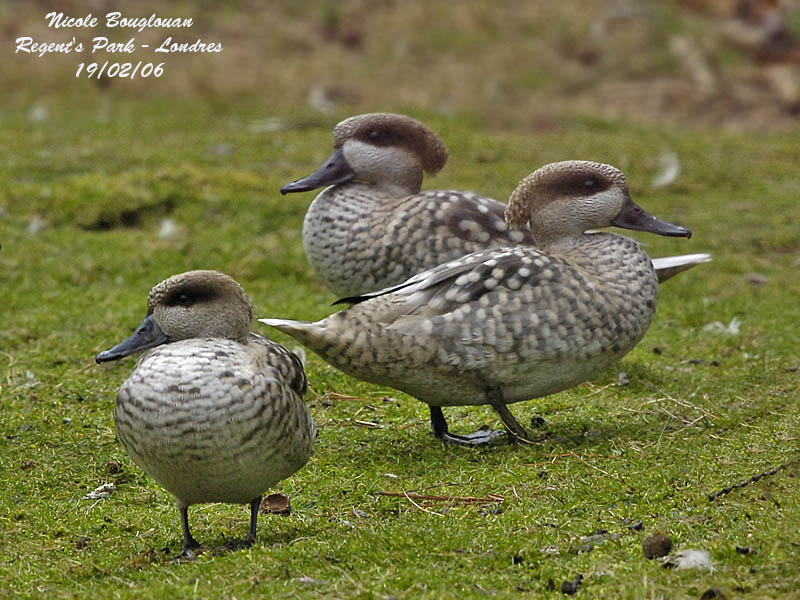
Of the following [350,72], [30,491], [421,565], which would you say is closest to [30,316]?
[30,491]

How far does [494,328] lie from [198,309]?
50.9 inches

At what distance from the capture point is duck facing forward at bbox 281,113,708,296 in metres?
5.49

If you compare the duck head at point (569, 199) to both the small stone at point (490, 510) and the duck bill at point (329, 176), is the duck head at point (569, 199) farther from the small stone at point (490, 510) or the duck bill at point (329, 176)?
the small stone at point (490, 510)

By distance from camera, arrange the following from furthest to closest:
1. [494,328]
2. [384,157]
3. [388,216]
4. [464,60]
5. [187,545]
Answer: [464,60], [384,157], [388,216], [494,328], [187,545]

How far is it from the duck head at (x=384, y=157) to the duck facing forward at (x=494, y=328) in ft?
4.52

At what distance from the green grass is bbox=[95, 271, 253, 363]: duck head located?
740 mm

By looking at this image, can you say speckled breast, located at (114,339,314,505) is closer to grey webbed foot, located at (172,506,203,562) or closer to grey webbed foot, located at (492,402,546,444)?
grey webbed foot, located at (172,506,203,562)

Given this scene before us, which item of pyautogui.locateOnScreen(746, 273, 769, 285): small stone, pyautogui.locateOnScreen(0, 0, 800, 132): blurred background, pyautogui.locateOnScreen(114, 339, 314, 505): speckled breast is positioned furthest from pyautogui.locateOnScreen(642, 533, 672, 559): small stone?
pyautogui.locateOnScreen(0, 0, 800, 132): blurred background

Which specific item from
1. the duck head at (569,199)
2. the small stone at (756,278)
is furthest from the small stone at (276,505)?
the small stone at (756,278)

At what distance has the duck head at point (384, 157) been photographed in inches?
242

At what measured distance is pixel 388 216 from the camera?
5.72m

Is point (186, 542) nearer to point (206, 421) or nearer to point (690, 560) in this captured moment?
point (206, 421)

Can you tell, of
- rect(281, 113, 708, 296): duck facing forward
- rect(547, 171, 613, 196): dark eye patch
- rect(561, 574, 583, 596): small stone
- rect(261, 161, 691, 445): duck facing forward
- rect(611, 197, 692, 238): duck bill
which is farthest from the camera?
rect(281, 113, 708, 296): duck facing forward

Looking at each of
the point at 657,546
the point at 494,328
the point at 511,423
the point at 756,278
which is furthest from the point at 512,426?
the point at 756,278
